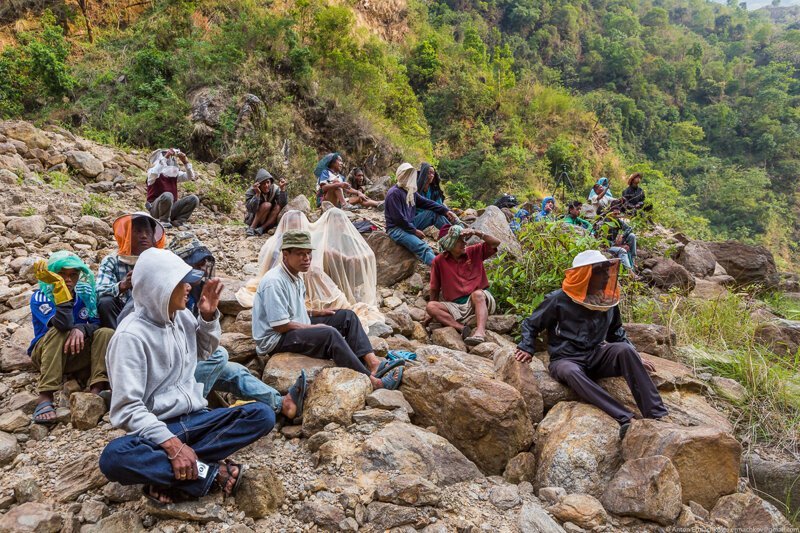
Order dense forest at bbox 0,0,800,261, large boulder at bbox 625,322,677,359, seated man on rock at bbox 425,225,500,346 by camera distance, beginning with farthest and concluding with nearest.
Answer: dense forest at bbox 0,0,800,261
seated man on rock at bbox 425,225,500,346
large boulder at bbox 625,322,677,359

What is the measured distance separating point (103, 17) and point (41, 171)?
741 centimetres

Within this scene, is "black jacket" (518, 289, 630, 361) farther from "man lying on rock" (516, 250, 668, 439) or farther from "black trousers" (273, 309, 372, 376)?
"black trousers" (273, 309, 372, 376)

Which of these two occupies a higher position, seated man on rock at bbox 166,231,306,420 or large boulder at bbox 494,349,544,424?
seated man on rock at bbox 166,231,306,420

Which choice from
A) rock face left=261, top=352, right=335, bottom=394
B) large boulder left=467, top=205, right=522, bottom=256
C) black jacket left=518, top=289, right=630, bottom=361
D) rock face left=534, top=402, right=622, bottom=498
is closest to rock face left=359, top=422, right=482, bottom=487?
rock face left=534, top=402, right=622, bottom=498

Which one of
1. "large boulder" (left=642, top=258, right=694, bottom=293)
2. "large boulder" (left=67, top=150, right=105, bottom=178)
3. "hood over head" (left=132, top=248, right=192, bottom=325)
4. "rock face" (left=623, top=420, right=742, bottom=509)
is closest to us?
"hood over head" (left=132, top=248, right=192, bottom=325)

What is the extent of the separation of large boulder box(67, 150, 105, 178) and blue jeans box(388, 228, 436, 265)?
5412 millimetres

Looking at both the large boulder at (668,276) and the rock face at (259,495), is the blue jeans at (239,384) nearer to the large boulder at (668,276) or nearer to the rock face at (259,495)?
the rock face at (259,495)

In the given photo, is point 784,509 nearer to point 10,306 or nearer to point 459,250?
point 459,250

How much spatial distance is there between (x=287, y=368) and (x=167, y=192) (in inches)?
176

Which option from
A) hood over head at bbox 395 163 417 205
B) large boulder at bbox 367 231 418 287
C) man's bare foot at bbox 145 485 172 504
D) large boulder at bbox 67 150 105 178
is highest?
hood over head at bbox 395 163 417 205

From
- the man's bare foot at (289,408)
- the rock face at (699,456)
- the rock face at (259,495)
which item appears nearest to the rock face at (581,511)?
the rock face at (699,456)

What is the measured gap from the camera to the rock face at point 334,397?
101 inches

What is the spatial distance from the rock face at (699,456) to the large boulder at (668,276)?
477 centimetres

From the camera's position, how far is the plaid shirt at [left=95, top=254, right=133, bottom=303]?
3.06 m
